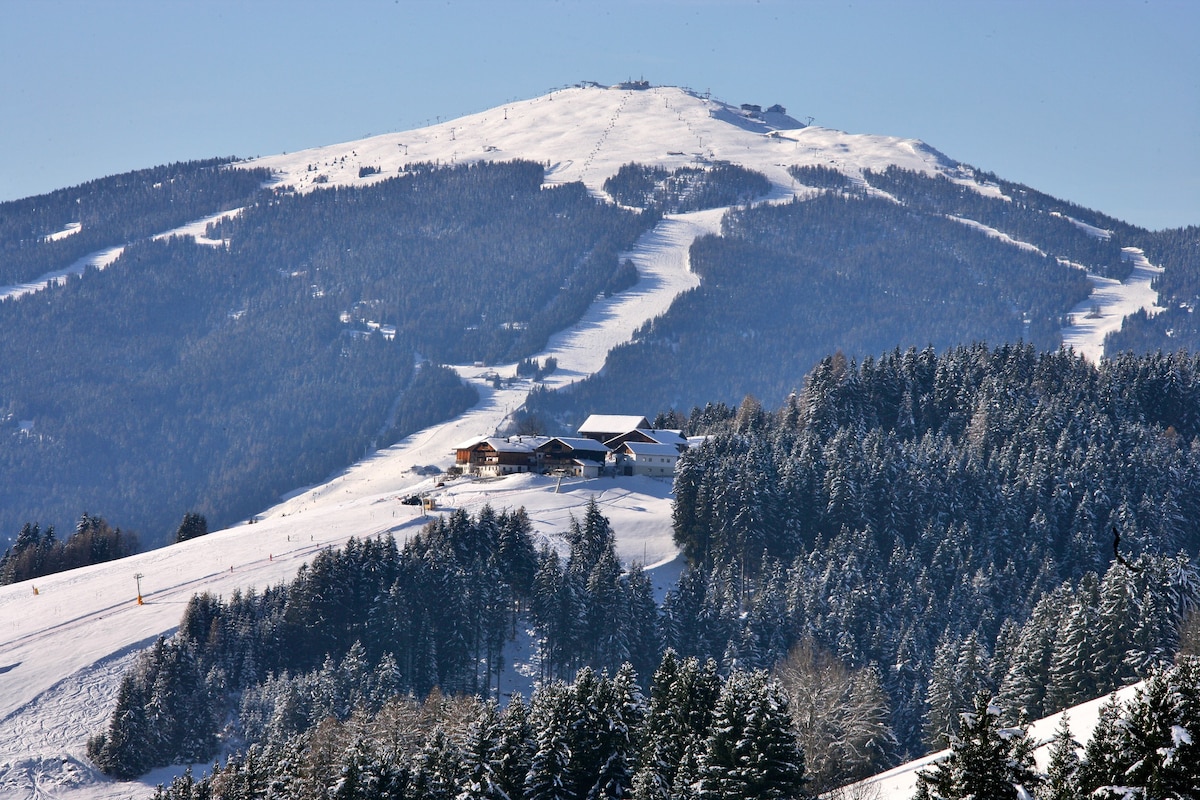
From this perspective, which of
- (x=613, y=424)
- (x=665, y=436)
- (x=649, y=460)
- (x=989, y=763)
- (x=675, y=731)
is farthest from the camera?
(x=613, y=424)

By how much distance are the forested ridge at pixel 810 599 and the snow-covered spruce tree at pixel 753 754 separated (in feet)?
1.31

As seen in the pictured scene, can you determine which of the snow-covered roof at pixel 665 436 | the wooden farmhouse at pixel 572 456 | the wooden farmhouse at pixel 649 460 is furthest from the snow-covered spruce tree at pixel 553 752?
the snow-covered roof at pixel 665 436

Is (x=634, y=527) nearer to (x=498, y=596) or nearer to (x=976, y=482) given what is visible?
A: (x=498, y=596)

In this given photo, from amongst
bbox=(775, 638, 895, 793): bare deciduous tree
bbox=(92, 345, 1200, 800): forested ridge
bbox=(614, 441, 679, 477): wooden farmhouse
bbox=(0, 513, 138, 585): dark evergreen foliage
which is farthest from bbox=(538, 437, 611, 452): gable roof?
bbox=(775, 638, 895, 793): bare deciduous tree

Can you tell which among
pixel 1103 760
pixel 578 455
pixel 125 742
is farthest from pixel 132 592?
pixel 1103 760

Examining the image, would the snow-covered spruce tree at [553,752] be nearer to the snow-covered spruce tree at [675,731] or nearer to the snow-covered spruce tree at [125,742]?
the snow-covered spruce tree at [675,731]

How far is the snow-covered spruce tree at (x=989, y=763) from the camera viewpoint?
96.6ft

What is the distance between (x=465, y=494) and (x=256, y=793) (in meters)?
67.8

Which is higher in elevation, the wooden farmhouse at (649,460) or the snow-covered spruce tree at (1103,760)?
the snow-covered spruce tree at (1103,760)

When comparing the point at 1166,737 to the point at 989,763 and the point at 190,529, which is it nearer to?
the point at 989,763

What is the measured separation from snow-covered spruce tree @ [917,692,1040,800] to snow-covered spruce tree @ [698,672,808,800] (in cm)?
1467

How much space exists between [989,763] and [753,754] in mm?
15686

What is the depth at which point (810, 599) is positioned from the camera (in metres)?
98.7

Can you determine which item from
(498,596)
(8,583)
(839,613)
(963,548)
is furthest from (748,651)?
(8,583)
